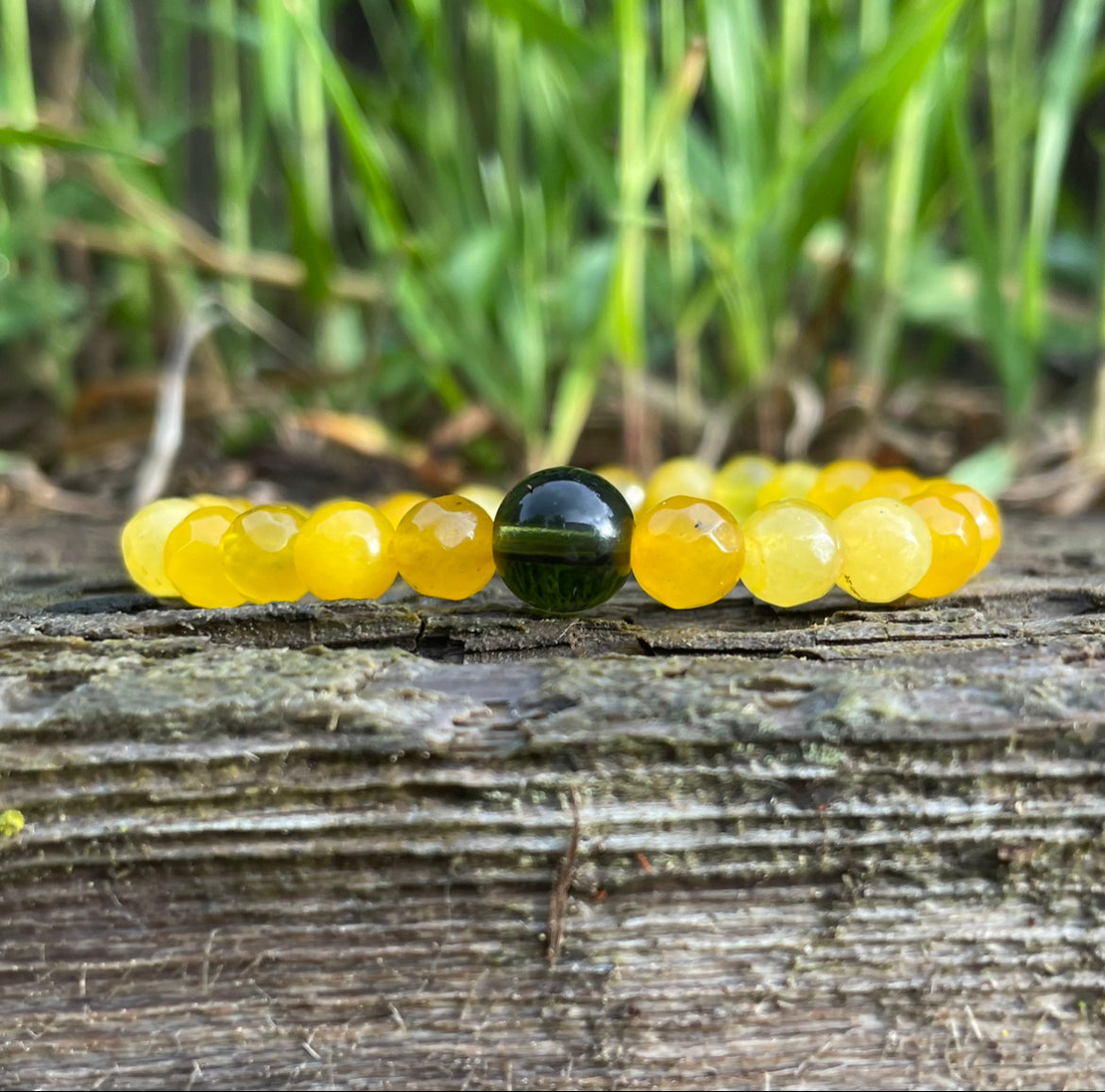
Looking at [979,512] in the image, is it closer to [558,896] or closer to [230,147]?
[558,896]

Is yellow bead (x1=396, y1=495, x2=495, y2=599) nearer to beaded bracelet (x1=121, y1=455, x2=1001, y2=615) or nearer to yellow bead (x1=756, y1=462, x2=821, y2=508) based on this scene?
beaded bracelet (x1=121, y1=455, x2=1001, y2=615)

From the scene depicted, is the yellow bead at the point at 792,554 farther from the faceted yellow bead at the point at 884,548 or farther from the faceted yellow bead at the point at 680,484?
the faceted yellow bead at the point at 680,484

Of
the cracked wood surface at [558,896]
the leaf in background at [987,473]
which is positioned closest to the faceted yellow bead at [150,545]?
the cracked wood surface at [558,896]

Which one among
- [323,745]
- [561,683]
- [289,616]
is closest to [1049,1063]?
[561,683]

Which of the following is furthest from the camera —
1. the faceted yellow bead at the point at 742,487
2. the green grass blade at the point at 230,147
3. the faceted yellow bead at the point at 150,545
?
the green grass blade at the point at 230,147

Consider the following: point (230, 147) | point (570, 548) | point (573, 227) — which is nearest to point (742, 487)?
point (570, 548)

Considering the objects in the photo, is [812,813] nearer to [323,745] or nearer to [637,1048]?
[637,1048]

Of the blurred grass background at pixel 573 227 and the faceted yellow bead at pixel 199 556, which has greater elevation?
the blurred grass background at pixel 573 227

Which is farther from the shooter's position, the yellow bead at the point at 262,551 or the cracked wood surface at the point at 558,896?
the yellow bead at the point at 262,551
